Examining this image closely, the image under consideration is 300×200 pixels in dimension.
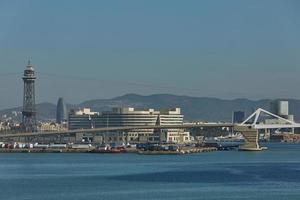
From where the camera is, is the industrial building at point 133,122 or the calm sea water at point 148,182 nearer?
the calm sea water at point 148,182

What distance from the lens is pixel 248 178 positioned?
135ft

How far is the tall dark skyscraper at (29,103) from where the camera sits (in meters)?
99.9

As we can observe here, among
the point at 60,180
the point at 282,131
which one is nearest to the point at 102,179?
the point at 60,180

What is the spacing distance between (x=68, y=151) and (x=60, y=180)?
41.8 metres

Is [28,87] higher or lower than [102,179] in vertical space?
higher

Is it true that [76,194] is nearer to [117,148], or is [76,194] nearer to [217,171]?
[217,171]

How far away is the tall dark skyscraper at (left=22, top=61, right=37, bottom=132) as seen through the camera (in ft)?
328

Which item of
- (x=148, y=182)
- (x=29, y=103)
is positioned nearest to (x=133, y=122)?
(x=29, y=103)

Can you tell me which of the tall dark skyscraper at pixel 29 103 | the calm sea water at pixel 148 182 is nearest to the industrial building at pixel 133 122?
the tall dark skyscraper at pixel 29 103

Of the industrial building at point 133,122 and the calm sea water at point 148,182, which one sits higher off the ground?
the industrial building at point 133,122

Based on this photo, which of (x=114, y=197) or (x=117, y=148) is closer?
(x=114, y=197)

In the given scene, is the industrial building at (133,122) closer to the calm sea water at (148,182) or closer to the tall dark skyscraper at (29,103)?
the tall dark skyscraper at (29,103)

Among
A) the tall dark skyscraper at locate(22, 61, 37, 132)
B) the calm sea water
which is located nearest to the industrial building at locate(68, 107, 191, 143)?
the tall dark skyscraper at locate(22, 61, 37, 132)

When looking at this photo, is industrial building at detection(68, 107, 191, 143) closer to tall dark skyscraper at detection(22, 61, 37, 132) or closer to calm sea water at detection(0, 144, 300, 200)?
tall dark skyscraper at detection(22, 61, 37, 132)
